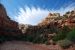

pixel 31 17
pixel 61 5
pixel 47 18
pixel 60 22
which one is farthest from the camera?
pixel 47 18

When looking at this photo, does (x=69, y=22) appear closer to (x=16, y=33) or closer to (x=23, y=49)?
(x=16, y=33)

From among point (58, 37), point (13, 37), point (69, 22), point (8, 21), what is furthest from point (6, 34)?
point (69, 22)

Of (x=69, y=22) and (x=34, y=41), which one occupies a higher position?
(x=69, y=22)

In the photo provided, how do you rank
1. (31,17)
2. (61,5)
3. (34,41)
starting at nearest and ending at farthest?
1. (61,5)
2. (31,17)
3. (34,41)

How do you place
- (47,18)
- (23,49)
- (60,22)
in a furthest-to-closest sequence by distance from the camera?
(47,18), (60,22), (23,49)

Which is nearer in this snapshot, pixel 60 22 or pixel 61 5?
pixel 61 5

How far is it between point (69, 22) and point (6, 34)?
753cm

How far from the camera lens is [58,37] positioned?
68.0ft

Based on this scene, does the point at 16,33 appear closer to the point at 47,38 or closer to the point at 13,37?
the point at 13,37

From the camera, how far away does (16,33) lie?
997 inches

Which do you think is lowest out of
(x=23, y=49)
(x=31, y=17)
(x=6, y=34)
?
(x=23, y=49)

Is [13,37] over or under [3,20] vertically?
under

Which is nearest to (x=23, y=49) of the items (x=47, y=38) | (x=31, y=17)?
(x=31, y=17)

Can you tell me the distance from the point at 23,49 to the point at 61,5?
19.5 feet
